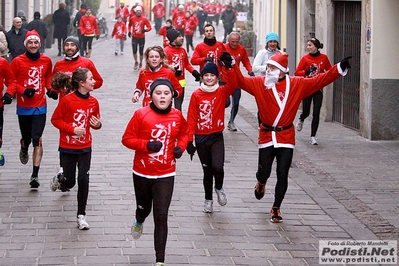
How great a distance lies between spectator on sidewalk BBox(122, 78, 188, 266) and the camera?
7.10 m

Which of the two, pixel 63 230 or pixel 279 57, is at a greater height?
pixel 279 57

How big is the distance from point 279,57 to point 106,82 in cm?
1495

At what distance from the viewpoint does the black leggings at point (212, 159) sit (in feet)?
29.8

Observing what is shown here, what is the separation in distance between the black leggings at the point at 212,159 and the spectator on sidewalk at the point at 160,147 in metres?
1.76

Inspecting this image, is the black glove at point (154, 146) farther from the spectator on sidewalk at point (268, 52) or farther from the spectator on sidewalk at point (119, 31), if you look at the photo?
the spectator on sidewalk at point (119, 31)

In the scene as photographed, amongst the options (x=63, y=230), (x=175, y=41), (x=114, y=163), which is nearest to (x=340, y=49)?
(x=175, y=41)

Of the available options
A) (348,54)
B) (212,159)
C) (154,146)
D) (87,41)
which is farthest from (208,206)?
(87,41)

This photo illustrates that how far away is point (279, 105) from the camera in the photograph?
8.72 m

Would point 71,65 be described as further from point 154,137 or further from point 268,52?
point 268,52

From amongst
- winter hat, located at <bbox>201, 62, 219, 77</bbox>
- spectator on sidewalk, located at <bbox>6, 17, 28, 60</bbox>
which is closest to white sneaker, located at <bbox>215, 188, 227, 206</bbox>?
winter hat, located at <bbox>201, 62, 219, 77</bbox>

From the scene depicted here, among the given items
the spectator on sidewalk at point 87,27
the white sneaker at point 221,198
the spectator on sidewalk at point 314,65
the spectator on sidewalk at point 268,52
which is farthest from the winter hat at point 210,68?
the spectator on sidewalk at point 87,27

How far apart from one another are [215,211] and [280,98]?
1.46 metres

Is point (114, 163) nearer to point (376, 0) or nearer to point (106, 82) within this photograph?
point (376, 0)

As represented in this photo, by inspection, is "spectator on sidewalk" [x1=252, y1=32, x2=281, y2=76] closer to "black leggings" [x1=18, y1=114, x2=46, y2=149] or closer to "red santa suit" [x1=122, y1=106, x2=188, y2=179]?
"black leggings" [x1=18, y1=114, x2=46, y2=149]
